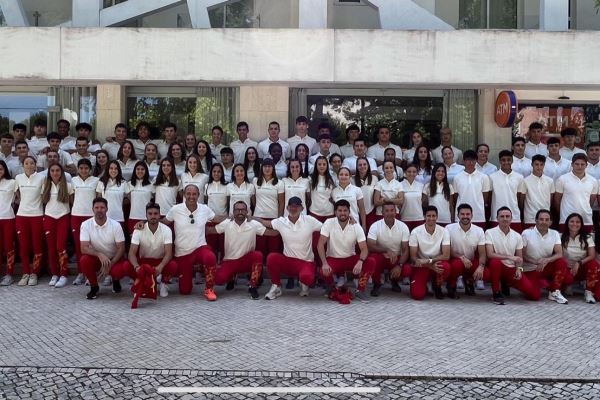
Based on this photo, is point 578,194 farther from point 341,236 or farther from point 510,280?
point 341,236

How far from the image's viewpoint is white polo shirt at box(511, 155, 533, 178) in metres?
9.52

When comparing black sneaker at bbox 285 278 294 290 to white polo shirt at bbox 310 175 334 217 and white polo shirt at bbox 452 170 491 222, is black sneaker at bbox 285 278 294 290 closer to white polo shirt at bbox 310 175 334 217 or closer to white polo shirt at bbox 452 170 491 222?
white polo shirt at bbox 310 175 334 217

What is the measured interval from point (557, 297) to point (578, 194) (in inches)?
68.1

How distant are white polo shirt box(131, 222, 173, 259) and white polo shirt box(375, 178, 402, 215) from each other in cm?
305

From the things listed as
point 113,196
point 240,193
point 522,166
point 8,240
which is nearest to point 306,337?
point 240,193

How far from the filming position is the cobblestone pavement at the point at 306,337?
17.3 feet

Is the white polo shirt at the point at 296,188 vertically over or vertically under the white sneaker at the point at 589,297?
over

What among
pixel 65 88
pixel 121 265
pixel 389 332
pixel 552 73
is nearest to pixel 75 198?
pixel 121 265

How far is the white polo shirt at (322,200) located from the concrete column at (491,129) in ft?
14.6

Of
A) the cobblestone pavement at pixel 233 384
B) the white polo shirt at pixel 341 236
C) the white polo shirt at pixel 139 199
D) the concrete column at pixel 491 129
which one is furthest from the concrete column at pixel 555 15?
the cobblestone pavement at pixel 233 384

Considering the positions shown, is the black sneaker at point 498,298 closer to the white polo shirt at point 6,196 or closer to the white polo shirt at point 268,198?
the white polo shirt at point 268,198

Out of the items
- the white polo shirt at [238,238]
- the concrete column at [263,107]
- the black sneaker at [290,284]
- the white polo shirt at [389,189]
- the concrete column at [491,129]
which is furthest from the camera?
the concrete column at [491,129]

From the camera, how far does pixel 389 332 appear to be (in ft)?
20.9

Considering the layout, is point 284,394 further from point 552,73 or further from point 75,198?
point 552,73
